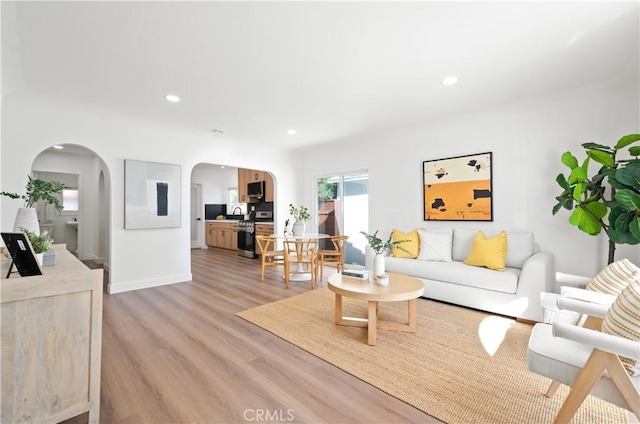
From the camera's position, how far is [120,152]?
4008 millimetres

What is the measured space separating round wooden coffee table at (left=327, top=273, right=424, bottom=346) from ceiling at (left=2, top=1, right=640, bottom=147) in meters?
2.05

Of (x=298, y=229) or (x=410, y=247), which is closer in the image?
(x=410, y=247)

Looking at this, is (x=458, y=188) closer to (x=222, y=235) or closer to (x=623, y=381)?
(x=623, y=381)

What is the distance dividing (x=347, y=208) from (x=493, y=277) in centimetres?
309

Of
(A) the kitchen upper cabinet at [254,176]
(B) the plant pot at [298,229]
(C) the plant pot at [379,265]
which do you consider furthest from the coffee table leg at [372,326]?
(A) the kitchen upper cabinet at [254,176]

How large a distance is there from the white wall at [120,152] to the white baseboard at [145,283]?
0.01m

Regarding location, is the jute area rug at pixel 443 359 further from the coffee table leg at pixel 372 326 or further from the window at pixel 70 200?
the window at pixel 70 200

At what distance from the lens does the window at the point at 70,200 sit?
662cm

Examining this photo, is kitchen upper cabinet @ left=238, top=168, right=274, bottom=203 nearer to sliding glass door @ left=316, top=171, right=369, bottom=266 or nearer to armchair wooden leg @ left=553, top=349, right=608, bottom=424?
sliding glass door @ left=316, top=171, right=369, bottom=266

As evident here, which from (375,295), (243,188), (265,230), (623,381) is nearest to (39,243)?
(375,295)

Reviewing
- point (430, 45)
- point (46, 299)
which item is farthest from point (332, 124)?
point (46, 299)

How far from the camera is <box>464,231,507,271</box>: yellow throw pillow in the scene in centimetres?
324

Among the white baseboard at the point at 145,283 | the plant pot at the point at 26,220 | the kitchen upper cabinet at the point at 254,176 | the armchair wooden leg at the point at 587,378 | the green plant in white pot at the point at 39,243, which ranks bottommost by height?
the white baseboard at the point at 145,283

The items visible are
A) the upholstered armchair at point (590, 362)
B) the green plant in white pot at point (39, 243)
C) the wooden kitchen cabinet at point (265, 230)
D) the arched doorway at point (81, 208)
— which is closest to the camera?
the upholstered armchair at point (590, 362)
